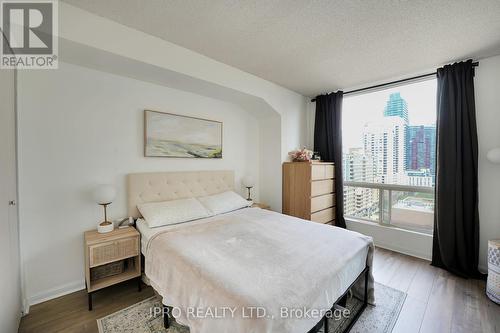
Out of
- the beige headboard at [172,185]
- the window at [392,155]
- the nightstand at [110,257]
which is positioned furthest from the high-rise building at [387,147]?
the nightstand at [110,257]

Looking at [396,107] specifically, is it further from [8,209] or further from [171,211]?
[8,209]

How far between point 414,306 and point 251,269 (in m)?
1.75

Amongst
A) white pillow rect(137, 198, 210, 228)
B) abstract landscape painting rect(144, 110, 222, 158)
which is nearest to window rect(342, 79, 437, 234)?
abstract landscape painting rect(144, 110, 222, 158)

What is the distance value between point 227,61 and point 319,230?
2.28m

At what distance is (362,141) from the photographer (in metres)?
3.50

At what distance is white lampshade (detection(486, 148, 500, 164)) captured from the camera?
2209 millimetres

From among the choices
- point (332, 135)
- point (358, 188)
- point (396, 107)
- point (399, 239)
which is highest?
point (396, 107)

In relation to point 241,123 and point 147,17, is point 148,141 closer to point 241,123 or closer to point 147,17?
point 147,17

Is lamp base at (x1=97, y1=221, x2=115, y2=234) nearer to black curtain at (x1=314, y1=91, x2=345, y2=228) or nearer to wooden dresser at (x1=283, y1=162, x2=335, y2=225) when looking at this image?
wooden dresser at (x1=283, y1=162, x2=335, y2=225)

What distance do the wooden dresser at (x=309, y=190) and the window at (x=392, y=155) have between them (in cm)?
40

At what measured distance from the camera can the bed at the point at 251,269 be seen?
3.46 ft

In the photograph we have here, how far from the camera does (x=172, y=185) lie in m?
2.71

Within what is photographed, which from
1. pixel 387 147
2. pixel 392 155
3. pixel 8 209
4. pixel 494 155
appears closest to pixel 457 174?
pixel 494 155

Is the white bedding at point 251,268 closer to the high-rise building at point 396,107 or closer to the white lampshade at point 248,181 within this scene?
the white lampshade at point 248,181
